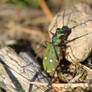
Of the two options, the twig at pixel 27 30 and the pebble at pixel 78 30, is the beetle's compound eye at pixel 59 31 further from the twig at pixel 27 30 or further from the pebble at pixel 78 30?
the twig at pixel 27 30

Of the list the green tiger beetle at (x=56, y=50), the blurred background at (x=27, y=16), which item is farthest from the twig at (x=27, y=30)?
the green tiger beetle at (x=56, y=50)

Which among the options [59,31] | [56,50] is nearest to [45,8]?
[59,31]

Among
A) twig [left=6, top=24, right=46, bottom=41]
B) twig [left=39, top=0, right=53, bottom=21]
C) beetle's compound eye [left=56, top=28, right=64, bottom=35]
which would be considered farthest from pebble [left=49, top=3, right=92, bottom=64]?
twig [left=39, top=0, right=53, bottom=21]

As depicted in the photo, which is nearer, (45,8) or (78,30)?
(78,30)

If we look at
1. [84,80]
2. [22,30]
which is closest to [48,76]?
[84,80]

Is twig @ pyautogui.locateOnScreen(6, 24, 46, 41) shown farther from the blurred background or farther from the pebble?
the pebble

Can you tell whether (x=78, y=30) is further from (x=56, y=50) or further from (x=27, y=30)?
(x=27, y=30)
